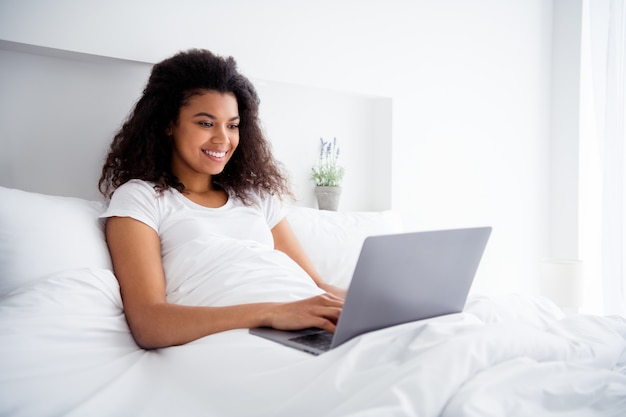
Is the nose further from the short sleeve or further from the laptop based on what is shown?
the laptop

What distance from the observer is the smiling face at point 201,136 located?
6.07 feet

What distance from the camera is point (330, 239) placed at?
226 centimetres

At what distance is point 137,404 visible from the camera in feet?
3.73

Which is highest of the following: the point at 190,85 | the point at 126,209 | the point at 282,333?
the point at 190,85

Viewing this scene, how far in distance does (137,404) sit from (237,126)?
1.14 m

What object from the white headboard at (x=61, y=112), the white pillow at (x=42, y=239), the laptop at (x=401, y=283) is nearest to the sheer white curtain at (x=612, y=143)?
the white headboard at (x=61, y=112)

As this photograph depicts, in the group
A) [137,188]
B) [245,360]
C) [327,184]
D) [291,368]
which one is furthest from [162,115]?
[291,368]

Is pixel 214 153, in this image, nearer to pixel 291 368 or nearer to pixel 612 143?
pixel 291 368

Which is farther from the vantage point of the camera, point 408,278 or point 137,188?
point 137,188

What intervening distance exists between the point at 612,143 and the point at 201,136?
8.72ft

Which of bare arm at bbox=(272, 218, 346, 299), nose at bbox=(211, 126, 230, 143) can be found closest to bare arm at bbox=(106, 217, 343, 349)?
nose at bbox=(211, 126, 230, 143)

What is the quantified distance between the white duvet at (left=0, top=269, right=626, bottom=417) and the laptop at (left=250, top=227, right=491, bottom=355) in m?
0.05

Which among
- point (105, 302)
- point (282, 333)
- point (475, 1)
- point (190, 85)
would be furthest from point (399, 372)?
point (475, 1)

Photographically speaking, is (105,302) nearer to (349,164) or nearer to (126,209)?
(126,209)
